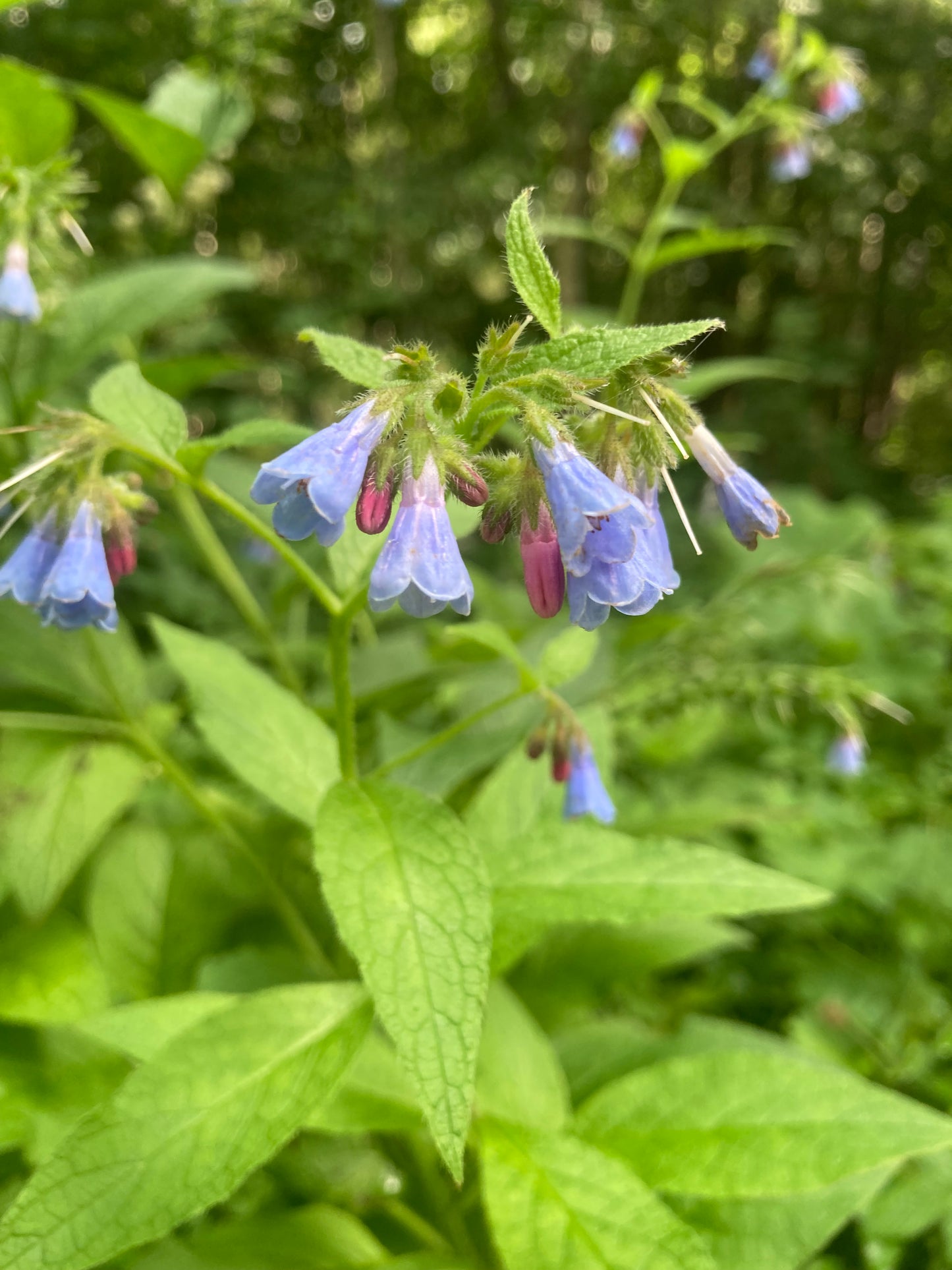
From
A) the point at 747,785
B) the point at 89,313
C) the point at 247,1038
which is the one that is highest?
the point at 89,313

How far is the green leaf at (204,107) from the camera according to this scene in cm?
205

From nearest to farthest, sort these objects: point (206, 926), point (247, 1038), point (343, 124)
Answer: point (247, 1038), point (206, 926), point (343, 124)

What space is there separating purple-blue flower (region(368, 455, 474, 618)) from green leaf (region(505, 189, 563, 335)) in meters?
0.16

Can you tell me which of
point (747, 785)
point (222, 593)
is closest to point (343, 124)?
Result: point (222, 593)

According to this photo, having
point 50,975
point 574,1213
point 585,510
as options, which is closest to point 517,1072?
point 574,1213

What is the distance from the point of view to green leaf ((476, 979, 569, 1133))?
113cm

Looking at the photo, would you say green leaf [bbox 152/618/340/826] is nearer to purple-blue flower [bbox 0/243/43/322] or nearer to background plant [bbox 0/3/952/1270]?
background plant [bbox 0/3/952/1270]

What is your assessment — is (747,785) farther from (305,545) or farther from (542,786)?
(305,545)

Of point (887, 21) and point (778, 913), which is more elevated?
point (887, 21)

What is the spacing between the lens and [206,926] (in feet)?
4.86

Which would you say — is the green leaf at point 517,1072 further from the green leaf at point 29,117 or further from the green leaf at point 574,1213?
the green leaf at point 29,117

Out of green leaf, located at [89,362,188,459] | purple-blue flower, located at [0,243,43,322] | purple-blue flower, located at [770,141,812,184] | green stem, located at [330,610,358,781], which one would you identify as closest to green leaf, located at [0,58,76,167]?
purple-blue flower, located at [0,243,43,322]

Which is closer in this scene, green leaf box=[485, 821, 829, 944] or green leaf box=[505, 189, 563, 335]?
green leaf box=[505, 189, 563, 335]

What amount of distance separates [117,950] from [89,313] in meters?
1.13
